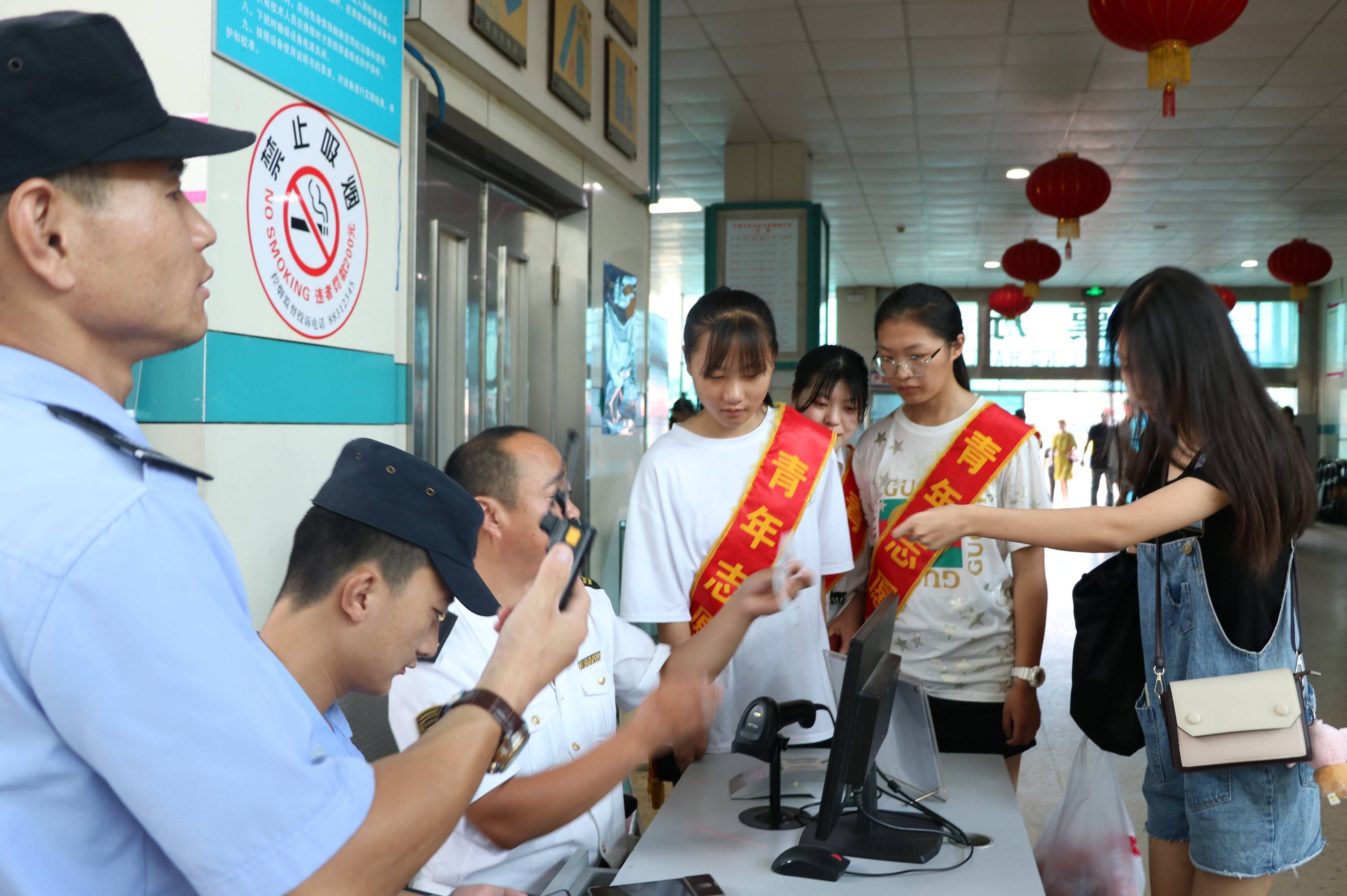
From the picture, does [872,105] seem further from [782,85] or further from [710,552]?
[710,552]

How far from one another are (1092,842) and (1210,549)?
1.94 feet

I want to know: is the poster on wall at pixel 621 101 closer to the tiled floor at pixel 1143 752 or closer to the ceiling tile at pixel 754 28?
the ceiling tile at pixel 754 28

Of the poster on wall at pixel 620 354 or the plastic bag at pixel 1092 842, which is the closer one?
the plastic bag at pixel 1092 842

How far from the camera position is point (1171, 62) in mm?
3514

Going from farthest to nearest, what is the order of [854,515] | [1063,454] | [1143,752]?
[1063,454], [1143,752], [854,515]

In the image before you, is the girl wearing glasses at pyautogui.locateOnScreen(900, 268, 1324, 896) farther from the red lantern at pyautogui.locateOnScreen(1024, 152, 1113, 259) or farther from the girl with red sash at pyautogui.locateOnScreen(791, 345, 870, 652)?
the red lantern at pyautogui.locateOnScreen(1024, 152, 1113, 259)

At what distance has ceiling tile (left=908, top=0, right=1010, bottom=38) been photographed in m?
4.81

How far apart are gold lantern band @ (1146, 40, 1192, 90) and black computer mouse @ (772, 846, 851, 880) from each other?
3197 millimetres

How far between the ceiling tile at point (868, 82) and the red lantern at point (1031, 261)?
308 cm

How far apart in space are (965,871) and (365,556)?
937 millimetres

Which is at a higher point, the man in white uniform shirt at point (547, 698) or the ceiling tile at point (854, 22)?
the ceiling tile at point (854, 22)

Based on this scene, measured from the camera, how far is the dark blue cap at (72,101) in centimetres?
62

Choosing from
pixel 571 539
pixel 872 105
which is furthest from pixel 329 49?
pixel 872 105

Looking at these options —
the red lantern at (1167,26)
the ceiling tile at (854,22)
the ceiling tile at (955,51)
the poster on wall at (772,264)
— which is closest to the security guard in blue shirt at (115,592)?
the red lantern at (1167,26)
